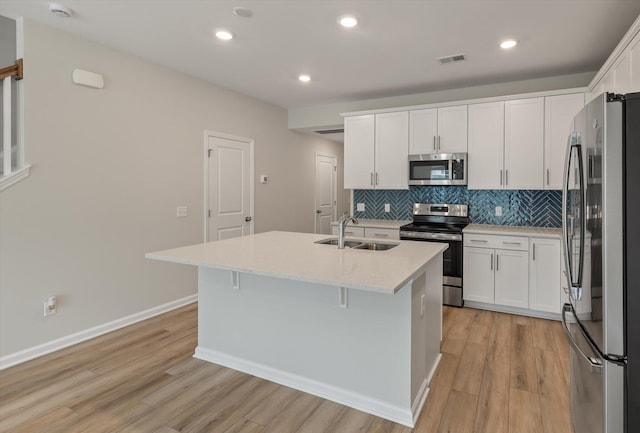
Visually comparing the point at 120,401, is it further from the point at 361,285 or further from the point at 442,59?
the point at 442,59

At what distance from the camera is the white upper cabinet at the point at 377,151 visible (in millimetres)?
4715

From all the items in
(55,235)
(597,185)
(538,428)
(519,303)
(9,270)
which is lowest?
(538,428)

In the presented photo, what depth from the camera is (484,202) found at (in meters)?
4.55

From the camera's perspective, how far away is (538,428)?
2.04 meters

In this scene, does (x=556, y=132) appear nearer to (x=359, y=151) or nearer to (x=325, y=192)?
(x=359, y=151)

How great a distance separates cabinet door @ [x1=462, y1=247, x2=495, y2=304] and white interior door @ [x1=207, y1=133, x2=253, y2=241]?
2.91m

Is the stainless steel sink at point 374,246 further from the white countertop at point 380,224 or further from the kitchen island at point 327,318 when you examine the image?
the white countertop at point 380,224

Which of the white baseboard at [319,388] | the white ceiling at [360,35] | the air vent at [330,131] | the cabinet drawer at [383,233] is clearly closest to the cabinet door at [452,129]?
the white ceiling at [360,35]

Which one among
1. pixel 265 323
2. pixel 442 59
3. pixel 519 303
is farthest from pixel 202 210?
pixel 519 303

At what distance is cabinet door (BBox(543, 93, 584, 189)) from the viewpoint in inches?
150

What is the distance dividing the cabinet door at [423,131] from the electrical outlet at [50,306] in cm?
405

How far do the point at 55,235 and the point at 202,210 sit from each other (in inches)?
63.6

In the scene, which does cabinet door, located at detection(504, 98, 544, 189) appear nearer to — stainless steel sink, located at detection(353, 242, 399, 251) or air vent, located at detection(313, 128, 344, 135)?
stainless steel sink, located at detection(353, 242, 399, 251)

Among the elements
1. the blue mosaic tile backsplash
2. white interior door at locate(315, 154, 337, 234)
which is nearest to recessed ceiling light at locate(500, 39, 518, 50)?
the blue mosaic tile backsplash
